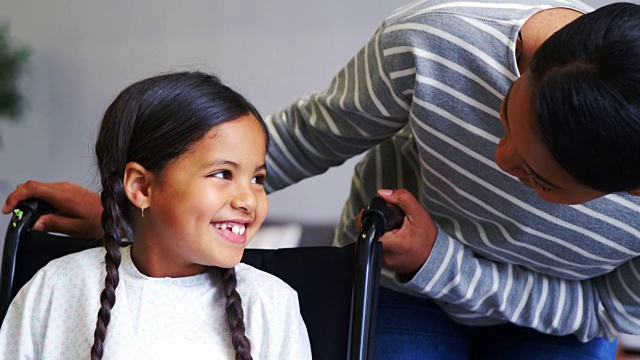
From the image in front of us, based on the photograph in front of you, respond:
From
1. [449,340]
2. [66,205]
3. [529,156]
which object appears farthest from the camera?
[449,340]

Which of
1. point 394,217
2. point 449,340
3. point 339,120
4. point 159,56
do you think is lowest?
point 449,340

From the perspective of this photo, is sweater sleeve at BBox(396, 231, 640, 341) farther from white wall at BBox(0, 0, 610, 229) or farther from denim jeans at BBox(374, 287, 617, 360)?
white wall at BBox(0, 0, 610, 229)

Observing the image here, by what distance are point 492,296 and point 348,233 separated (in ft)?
0.99

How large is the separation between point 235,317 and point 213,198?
0.52 feet

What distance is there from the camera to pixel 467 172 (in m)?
1.26

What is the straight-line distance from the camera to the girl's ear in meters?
1.13

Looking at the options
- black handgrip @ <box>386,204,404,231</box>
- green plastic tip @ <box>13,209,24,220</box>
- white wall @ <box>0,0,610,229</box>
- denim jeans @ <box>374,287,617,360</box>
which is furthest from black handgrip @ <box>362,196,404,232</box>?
white wall @ <box>0,0,610,229</box>

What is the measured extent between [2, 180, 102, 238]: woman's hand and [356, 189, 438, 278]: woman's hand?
0.45 meters

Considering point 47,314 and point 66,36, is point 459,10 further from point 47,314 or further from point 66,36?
point 66,36

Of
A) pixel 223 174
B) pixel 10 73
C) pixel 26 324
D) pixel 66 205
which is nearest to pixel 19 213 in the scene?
pixel 66 205

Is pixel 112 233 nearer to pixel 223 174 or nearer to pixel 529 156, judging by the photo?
pixel 223 174

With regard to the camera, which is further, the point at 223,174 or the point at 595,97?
the point at 223,174

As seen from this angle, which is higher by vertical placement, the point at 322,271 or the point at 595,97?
the point at 595,97

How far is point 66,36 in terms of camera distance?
206 cm
